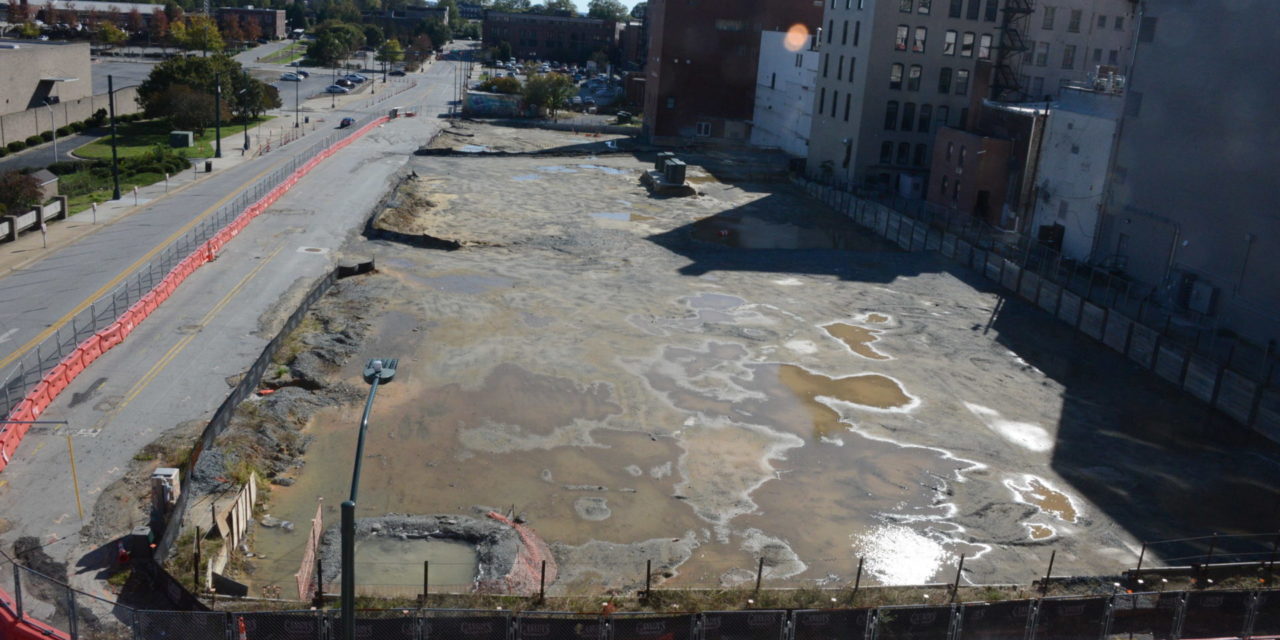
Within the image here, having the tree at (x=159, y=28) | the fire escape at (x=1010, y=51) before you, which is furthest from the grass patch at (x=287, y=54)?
the fire escape at (x=1010, y=51)

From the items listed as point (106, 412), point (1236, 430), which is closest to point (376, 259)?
point (106, 412)

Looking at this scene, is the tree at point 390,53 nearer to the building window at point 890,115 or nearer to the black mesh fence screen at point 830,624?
the building window at point 890,115

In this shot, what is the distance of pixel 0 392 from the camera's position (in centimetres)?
2730

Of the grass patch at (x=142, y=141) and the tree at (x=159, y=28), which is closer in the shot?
the grass patch at (x=142, y=141)

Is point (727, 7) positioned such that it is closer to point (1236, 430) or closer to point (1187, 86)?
point (1187, 86)

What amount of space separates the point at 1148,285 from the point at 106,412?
43.4 metres

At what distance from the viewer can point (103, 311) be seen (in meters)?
35.0

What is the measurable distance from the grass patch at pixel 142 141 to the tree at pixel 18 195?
22.0 m

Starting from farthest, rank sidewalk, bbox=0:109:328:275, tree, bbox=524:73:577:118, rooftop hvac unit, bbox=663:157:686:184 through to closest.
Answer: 1. tree, bbox=524:73:577:118
2. rooftop hvac unit, bbox=663:157:686:184
3. sidewalk, bbox=0:109:328:275

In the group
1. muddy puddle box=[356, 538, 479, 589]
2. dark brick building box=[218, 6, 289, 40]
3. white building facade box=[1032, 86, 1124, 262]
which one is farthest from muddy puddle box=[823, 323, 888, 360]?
dark brick building box=[218, 6, 289, 40]

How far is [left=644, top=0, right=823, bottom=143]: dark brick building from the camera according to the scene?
102m

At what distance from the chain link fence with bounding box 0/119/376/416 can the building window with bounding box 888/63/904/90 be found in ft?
148

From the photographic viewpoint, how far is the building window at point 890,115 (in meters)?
73.9

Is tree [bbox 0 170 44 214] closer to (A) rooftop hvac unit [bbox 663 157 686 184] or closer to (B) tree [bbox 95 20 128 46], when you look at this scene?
(A) rooftop hvac unit [bbox 663 157 686 184]
